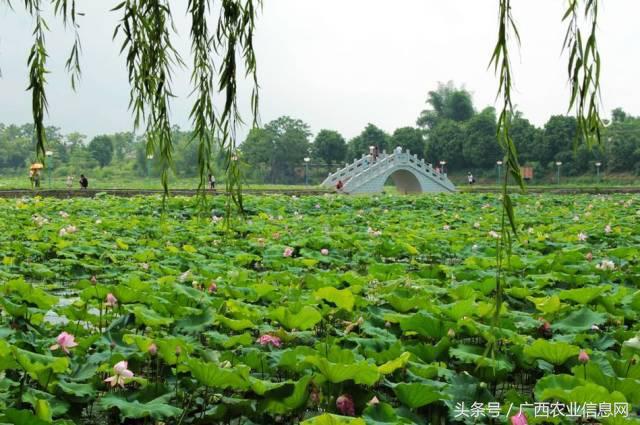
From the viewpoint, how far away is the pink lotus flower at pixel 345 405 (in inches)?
51.7

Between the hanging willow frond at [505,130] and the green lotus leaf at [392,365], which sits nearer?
the hanging willow frond at [505,130]

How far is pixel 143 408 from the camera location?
1.24m

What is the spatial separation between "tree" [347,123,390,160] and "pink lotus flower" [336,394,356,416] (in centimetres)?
4105

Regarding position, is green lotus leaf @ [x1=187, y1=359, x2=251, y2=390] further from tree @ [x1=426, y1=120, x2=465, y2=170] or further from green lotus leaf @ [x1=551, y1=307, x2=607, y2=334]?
tree @ [x1=426, y1=120, x2=465, y2=170]

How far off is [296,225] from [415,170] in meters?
17.4

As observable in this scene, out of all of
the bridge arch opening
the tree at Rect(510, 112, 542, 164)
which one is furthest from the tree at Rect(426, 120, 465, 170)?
the bridge arch opening

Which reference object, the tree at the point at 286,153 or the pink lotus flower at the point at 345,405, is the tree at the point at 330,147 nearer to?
the tree at the point at 286,153

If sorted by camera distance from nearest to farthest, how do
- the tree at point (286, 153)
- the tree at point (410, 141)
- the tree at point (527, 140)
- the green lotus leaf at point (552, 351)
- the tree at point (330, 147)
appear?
the green lotus leaf at point (552, 351) → the tree at point (286, 153) → the tree at point (527, 140) → the tree at point (330, 147) → the tree at point (410, 141)

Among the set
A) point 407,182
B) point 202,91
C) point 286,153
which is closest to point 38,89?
point 202,91

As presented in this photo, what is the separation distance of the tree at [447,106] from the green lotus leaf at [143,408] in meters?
51.1

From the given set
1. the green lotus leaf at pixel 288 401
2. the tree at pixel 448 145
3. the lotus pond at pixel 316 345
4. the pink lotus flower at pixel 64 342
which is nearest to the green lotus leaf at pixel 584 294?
the lotus pond at pixel 316 345

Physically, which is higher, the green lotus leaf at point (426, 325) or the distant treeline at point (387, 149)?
the distant treeline at point (387, 149)

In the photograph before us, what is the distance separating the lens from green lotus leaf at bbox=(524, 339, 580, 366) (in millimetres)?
1503

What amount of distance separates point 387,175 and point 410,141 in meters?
20.7
